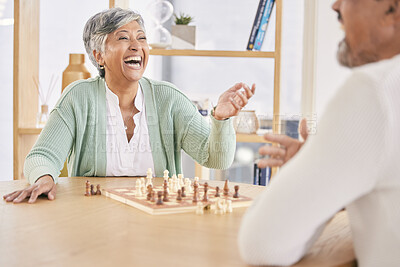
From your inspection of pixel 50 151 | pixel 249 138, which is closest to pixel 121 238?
pixel 50 151

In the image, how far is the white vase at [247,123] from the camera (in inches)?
131

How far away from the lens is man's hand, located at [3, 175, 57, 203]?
5.02 feet

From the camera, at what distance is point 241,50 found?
3.54 meters

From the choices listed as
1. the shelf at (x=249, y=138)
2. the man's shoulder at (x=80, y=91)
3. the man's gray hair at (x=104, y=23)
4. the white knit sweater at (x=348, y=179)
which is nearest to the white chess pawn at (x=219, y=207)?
the white knit sweater at (x=348, y=179)

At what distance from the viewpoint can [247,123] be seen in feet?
10.9

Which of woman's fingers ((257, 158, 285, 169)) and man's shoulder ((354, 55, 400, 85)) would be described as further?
woman's fingers ((257, 158, 285, 169))

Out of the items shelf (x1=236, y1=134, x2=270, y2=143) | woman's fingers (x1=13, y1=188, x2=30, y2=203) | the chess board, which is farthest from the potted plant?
woman's fingers (x1=13, y1=188, x2=30, y2=203)

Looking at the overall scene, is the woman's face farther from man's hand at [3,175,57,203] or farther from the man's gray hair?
man's hand at [3,175,57,203]

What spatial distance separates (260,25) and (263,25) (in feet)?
0.07

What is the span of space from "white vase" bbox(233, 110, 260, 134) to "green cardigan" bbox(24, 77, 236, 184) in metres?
0.95

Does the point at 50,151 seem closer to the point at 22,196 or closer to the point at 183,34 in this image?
the point at 22,196

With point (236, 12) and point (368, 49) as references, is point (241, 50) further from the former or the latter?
point (368, 49)

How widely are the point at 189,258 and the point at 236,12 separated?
2.83 m

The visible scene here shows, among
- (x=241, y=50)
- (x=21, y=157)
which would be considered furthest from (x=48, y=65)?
(x=241, y=50)
